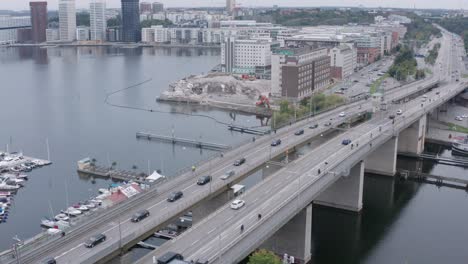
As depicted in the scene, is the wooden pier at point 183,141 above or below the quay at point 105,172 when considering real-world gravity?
above

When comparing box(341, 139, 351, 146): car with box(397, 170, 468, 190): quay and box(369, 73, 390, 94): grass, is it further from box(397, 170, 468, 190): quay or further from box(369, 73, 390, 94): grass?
box(369, 73, 390, 94): grass

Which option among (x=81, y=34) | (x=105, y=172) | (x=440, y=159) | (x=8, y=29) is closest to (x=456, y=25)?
(x=81, y=34)

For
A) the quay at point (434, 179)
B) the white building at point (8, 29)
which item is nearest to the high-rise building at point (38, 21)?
the white building at point (8, 29)

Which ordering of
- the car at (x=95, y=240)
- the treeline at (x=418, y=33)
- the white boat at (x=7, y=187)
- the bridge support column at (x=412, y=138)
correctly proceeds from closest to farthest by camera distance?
the car at (x=95, y=240) → the white boat at (x=7, y=187) → the bridge support column at (x=412, y=138) → the treeline at (x=418, y=33)

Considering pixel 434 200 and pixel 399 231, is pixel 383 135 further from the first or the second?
pixel 399 231

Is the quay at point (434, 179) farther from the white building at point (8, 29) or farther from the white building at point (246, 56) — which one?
the white building at point (8, 29)

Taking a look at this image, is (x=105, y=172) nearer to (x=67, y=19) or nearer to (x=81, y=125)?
(x=81, y=125)

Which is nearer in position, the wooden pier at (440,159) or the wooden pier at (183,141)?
the wooden pier at (440,159)
